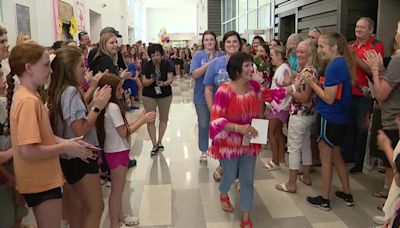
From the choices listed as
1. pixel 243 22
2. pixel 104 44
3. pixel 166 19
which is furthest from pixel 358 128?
pixel 166 19

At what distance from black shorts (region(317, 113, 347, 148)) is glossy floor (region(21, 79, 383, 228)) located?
2.04 feet

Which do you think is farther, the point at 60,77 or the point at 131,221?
the point at 131,221

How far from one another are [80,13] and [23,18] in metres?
4.64

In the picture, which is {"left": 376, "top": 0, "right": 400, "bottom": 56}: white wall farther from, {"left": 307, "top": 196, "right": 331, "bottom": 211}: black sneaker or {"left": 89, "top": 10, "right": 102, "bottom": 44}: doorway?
{"left": 89, "top": 10, "right": 102, "bottom": 44}: doorway

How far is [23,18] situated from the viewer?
5.87 m

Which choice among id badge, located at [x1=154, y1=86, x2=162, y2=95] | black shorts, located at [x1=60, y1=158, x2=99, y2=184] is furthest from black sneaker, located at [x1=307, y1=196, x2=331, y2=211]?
id badge, located at [x1=154, y1=86, x2=162, y2=95]

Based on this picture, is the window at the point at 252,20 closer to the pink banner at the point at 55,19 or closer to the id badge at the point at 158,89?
the pink banner at the point at 55,19

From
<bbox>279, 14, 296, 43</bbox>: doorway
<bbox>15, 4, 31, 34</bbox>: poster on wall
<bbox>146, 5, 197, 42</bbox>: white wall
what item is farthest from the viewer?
<bbox>146, 5, 197, 42</bbox>: white wall

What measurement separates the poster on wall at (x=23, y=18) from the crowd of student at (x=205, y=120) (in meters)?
2.29

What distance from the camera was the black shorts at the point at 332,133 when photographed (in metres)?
3.08

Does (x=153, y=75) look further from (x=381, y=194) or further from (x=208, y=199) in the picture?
(x=381, y=194)

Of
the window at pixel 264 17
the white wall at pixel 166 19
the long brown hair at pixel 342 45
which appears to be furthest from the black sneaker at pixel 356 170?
the white wall at pixel 166 19

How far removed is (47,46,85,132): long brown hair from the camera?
2.14m

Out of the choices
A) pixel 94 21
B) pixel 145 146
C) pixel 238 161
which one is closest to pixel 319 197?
pixel 238 161
